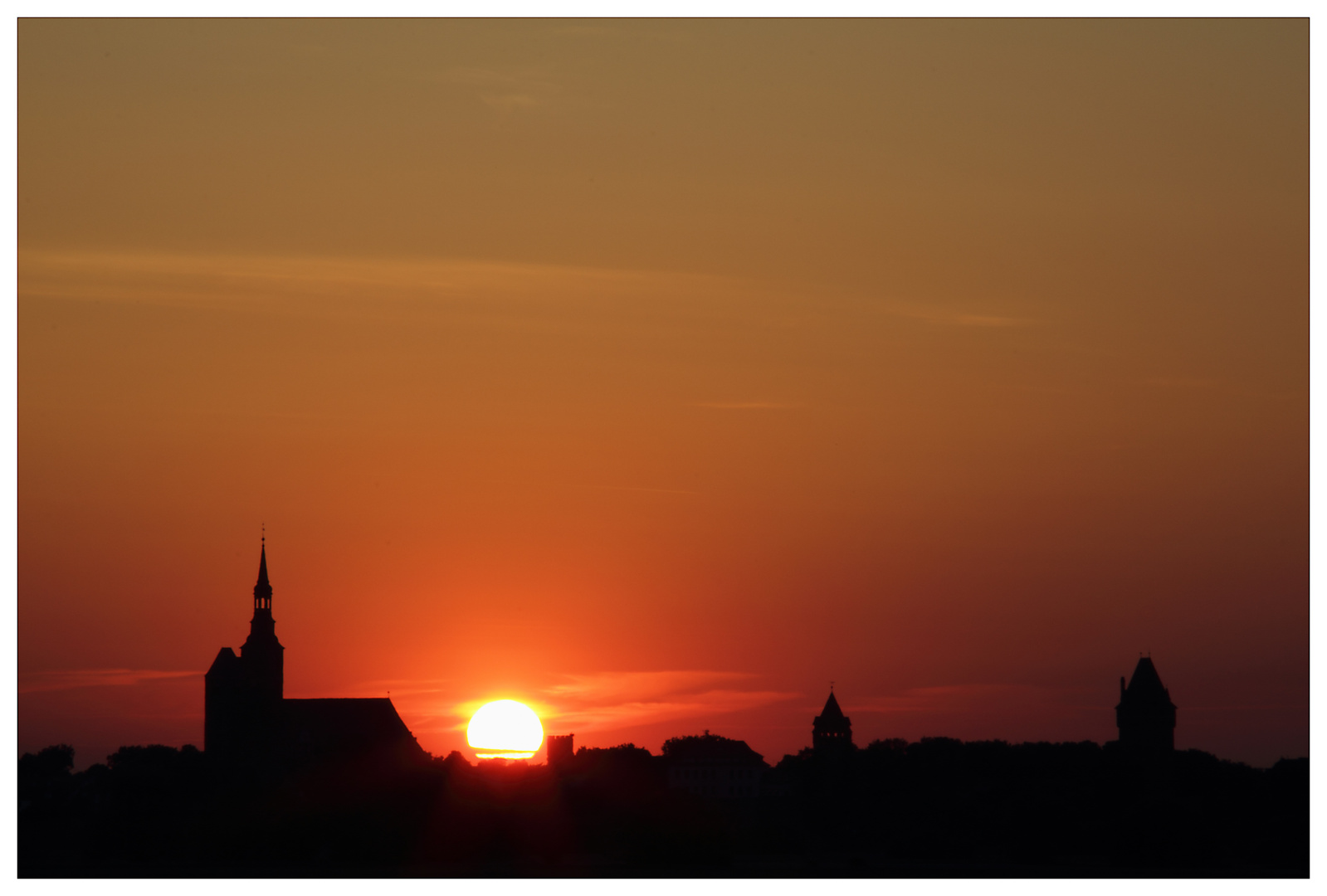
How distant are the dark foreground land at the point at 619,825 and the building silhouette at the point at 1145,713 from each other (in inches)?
987

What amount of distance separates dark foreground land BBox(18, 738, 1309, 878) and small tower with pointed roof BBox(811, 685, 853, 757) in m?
52.5

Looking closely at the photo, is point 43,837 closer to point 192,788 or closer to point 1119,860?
point 192,788

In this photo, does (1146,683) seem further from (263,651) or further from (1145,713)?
(263,651)

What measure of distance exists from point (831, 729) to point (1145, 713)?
35346 mm

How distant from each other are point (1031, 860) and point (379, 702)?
79878 millimetres

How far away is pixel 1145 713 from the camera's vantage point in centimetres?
16588

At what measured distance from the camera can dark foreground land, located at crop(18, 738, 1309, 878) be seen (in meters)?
86.7

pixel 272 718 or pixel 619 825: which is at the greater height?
pixel 272 718

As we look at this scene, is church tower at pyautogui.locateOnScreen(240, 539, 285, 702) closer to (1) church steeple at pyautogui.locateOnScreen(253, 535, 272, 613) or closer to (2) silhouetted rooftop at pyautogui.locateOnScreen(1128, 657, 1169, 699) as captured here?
(1) church steeple at pyautogui.locateOnScreen(253, 535, 272, 613)

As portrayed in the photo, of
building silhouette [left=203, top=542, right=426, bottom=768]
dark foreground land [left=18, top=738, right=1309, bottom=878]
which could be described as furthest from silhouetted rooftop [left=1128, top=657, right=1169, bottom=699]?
building silhouette [left=203, top=542, right=426, bottom=768]

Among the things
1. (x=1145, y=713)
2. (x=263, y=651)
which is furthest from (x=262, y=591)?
(x=1145, y=713)

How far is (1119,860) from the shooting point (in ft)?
299

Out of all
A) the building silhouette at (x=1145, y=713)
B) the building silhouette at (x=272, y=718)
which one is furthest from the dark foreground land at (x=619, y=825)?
the building silhouette at (x=1145, y=713)
